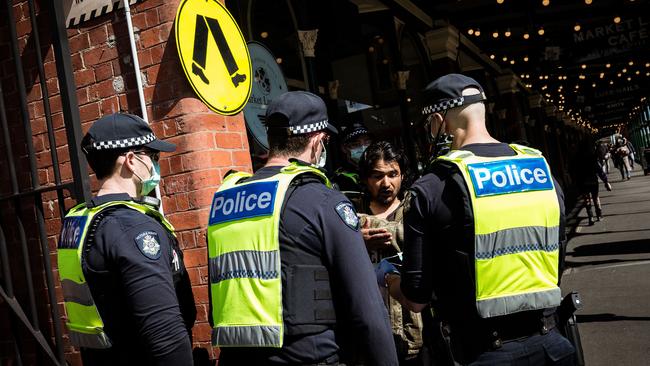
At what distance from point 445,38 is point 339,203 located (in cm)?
943

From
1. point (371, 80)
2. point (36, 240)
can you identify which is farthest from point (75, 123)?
point (371, 80)

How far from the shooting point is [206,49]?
3.41 metres

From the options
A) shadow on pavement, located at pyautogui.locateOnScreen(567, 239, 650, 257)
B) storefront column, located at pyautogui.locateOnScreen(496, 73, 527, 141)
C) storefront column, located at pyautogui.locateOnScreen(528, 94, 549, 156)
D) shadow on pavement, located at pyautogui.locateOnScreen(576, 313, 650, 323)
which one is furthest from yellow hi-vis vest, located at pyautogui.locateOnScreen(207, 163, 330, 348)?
storefront column, located at pyautogui.locateOnScreen(528, 94, 549, 156)

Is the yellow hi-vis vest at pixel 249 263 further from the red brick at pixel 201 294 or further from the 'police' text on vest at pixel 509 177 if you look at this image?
the red brick at pixel 201 294

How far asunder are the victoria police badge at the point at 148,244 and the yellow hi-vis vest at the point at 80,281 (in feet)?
0.55

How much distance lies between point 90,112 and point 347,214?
2.31 m

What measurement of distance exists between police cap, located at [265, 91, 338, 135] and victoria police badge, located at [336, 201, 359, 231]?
1.17 feet

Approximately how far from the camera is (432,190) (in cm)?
227

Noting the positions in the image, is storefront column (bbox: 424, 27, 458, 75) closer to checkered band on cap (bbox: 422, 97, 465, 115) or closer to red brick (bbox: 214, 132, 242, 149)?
red brick (bbox: 214, 132, 242, 149)

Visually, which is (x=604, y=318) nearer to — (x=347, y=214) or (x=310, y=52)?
(x=310, y=52)

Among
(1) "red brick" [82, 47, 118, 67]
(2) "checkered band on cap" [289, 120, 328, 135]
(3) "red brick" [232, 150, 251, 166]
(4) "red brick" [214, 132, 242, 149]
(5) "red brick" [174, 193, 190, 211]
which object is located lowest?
(5) "red brick" [174, 193, 190, 211]

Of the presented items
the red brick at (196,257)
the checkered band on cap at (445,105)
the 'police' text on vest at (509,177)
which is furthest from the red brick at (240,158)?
the 'police' text on vest at (509,177)

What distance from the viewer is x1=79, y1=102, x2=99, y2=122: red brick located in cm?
369

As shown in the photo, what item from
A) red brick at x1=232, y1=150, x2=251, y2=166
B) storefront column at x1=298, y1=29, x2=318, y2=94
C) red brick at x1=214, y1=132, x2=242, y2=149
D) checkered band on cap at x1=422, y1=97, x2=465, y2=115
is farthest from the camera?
storefront column at x1=298, y1=29, x2=318, y2=94
